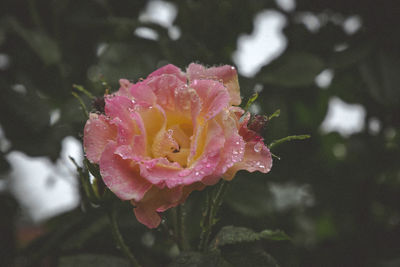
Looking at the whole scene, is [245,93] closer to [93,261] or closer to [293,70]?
[293,70]

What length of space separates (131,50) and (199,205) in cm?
36

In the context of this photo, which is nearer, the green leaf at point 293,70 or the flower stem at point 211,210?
the flower stem at point 211,210

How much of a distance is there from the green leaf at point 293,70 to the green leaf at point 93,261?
0.47 meters

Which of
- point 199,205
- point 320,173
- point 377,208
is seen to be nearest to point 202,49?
point 199,205

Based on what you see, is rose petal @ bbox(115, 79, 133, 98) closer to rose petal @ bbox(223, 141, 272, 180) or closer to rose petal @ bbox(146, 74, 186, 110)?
rose petal @ bbox(146, 74, 186, 110)

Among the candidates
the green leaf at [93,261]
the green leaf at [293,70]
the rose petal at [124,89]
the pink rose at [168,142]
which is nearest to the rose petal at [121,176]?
the pink rose at [168,142]

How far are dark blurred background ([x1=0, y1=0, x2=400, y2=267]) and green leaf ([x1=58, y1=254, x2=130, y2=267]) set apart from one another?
0.01 metres

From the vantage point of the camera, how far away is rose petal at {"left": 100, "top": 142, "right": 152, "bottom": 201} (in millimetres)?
375

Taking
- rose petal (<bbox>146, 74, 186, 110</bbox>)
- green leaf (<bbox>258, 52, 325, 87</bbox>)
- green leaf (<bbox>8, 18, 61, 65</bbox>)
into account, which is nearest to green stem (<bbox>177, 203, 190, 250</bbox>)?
rose petal (<bbox>146, 74, 186, 110</bbox>)

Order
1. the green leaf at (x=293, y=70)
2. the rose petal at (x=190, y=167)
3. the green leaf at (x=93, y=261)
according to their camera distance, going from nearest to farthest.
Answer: the rose petal at (x=190, y=167)
the green leaf at (x=93, y=261)
the green leaf at (x=293, y=70)

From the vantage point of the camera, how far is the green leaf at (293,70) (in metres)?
0.79

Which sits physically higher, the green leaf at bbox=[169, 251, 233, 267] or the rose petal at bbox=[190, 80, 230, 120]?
the rose petal at bbox=[190, 80, 230, 120]

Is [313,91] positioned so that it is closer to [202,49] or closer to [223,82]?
[202,49]

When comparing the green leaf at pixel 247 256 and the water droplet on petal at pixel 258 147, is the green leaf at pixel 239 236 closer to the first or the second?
the green leaf at pixel 247 256
